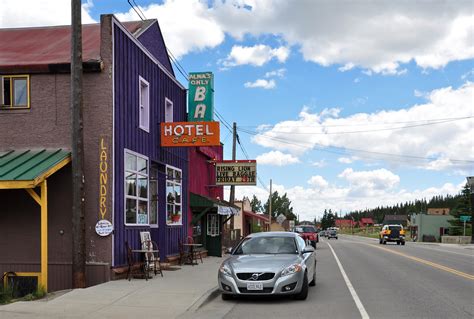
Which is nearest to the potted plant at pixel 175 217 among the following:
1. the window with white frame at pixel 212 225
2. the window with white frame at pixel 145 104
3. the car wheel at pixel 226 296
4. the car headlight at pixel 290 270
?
the window with white frame at pixel 145 104

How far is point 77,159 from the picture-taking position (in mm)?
12273

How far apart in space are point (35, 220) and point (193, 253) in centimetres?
725

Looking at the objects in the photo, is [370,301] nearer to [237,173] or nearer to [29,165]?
[29,165]

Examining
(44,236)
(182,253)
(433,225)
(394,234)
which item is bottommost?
(433,225)

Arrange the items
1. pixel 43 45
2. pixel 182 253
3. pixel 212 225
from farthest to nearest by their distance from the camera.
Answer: pixel 212 225, pixel 182 253, pixel 43 45

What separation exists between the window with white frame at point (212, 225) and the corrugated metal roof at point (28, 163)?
12490 millimetres

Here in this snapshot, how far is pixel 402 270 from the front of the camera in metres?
18.4

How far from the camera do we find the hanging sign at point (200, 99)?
2153 centimetres

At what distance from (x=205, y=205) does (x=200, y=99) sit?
431 centimetres

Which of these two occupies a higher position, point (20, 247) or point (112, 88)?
point (112, 88)

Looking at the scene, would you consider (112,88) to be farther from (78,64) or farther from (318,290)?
(318,290)

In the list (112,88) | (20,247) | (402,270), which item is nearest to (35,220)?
(20,247)

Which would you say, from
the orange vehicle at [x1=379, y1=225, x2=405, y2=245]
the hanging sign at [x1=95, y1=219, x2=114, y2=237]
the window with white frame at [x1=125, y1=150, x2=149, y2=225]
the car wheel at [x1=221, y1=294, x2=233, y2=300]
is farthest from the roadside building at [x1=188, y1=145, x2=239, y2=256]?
the orange vehicle at [x1=379, y1=225, x2=405, y2=245]

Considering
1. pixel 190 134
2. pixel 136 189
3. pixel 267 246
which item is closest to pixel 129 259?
pixel 136 189
